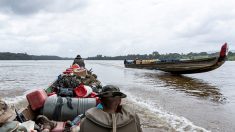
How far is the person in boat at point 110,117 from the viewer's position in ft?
8.71

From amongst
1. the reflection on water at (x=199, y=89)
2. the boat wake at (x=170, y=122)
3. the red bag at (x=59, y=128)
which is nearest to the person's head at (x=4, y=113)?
the red bag at (x=59, y=128)

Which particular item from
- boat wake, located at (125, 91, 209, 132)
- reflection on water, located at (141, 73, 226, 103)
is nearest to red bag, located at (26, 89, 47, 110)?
boat wake, located at (125, 91, 209, 132)

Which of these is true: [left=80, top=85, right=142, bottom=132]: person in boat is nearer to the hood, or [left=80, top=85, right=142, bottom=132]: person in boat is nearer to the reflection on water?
the hood

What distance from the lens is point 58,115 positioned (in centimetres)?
688

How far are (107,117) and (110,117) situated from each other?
1.1 inches

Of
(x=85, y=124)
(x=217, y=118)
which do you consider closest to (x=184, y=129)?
(x=217, y=118)

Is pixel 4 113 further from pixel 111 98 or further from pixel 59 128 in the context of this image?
pixel 59 128

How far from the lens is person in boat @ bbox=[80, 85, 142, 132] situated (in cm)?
266

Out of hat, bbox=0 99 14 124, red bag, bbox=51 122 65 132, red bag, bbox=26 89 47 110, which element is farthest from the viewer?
red bag, bbox=26 89 47 110

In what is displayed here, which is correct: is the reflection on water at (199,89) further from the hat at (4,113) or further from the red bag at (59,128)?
the hat at (4,113)

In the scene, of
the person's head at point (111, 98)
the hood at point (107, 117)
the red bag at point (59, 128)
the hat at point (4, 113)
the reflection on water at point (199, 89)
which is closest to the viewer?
the hood at point (107, 117)

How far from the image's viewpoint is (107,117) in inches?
105

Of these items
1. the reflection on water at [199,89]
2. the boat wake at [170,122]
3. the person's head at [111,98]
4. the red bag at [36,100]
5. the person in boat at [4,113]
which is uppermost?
the person's head at [111,98]

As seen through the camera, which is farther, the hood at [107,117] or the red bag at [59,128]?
the red bag at [59,128]
